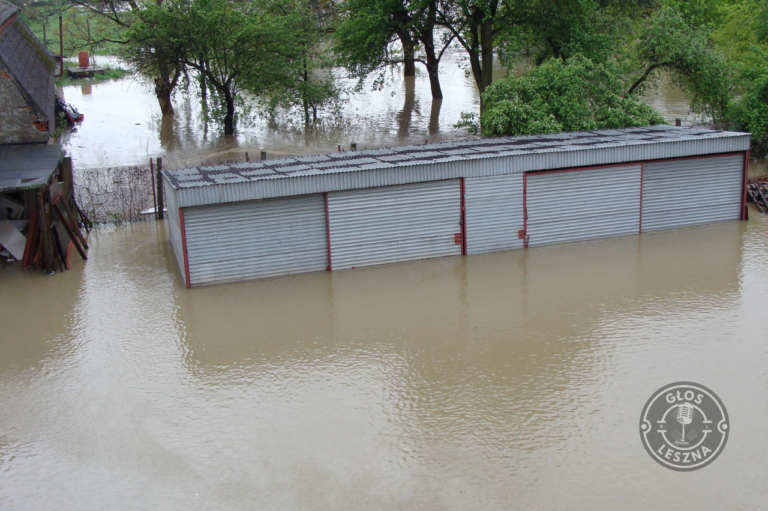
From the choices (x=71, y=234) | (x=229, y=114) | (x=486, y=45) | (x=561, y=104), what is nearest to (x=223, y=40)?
(x=229, y=114)

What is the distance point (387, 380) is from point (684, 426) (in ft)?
14.4

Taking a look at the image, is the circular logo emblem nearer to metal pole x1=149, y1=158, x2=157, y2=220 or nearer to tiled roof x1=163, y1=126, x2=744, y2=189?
tiled roof x1=163, y1=126, x2=744, y2=189

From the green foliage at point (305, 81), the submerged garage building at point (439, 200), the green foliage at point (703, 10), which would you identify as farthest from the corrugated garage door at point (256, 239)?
the green foliage at point (703, 10)

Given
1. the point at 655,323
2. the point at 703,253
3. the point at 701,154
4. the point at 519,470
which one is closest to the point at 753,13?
the point at 701,154

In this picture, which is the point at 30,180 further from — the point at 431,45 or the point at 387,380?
the point at 431,45

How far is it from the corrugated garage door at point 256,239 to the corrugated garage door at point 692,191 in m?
8.69

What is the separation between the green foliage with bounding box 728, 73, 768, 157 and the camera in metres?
25.2

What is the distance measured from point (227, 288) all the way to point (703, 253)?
11.1m

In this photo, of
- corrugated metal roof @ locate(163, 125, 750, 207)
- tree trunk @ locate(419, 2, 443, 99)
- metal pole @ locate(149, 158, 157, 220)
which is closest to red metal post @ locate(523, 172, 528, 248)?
corrugated metal roof @ locate(163, 125, 750, 207)

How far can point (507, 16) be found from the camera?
29484 millimetres

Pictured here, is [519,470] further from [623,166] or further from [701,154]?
[701,154]

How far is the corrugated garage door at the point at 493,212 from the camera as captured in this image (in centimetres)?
1747

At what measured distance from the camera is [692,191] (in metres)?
19.1

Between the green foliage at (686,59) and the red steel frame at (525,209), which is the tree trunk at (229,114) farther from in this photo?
the green foliage at (686,59)
